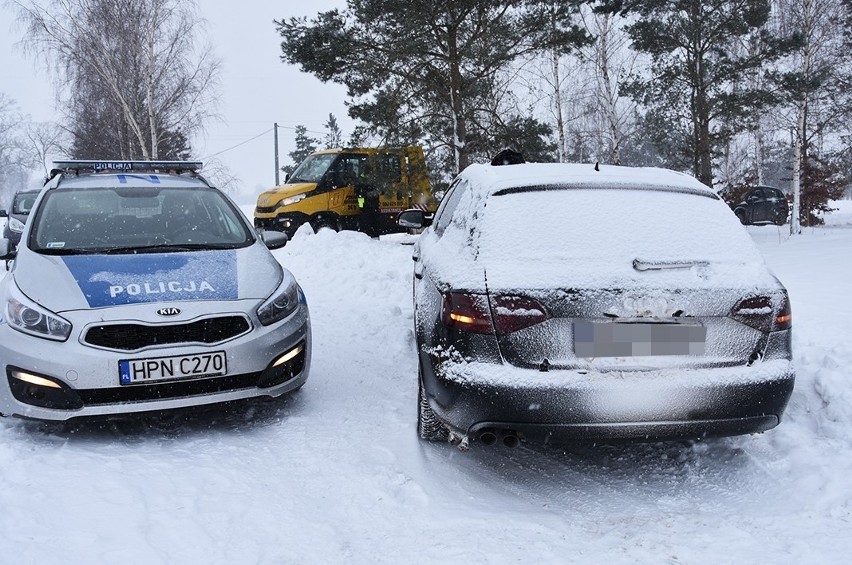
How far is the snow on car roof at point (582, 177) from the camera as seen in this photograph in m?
3.49

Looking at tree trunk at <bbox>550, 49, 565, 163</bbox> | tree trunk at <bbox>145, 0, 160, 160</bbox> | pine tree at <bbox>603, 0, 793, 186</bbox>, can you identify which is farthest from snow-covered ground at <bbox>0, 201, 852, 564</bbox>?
tree trunk at <bbox>145, 0, 160, 160</bbox>

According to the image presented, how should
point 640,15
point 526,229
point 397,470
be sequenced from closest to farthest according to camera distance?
point 526,229, point 397,470, point 640,15

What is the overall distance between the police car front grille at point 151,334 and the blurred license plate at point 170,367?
90mm

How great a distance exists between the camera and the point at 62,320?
11.9 ft

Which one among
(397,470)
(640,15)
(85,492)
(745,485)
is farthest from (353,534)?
(640,15)

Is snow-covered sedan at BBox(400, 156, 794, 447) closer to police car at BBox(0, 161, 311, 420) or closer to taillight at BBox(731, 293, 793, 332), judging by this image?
taillight at BBox(731, 293, 793, 332)

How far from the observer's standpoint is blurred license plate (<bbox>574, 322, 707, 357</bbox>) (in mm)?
2895

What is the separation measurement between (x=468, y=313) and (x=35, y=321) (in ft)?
7.80

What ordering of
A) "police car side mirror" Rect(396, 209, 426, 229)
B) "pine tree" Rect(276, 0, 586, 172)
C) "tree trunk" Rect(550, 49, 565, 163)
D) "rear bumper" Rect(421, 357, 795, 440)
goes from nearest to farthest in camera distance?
"rear bumper" Rect(421, 357, 795, 440)
"police car side mirror" Rect(396, 209, 426, 229)
"pine tree" Rect(276, 0, 586, 172)
"tree trunk" Rect(550, 49, 565, 163)

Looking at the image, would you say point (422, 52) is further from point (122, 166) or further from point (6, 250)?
point (6, 250)

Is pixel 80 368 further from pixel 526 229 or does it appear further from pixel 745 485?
pixel 745 485

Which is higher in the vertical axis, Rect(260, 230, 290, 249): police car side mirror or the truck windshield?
the truck windshield

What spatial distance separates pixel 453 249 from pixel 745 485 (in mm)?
1844

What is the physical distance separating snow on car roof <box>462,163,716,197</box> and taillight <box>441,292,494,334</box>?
2.45 ft
